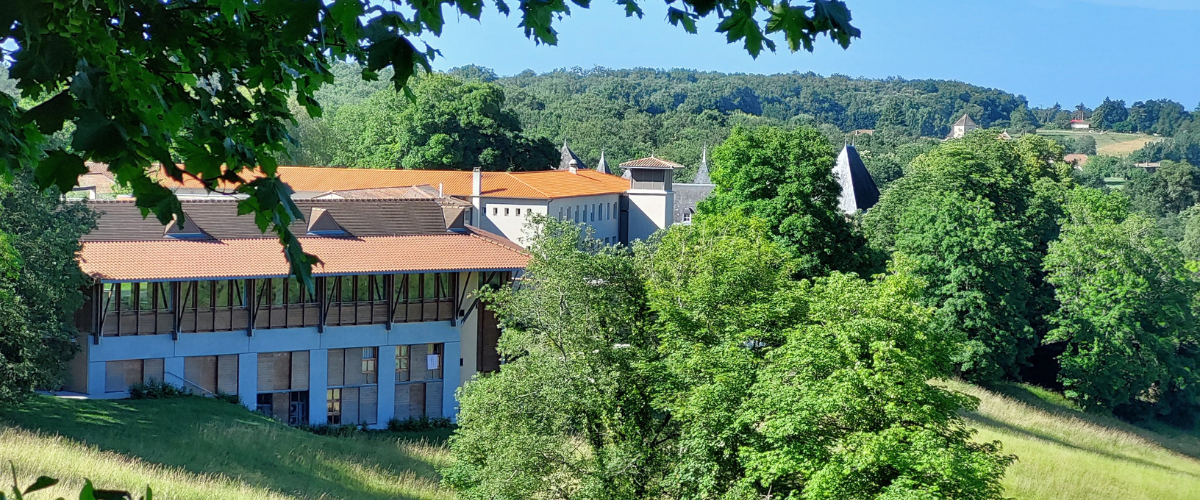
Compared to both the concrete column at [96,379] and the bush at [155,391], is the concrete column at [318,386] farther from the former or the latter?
the concrete column at [96,379]

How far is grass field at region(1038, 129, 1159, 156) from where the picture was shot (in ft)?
495

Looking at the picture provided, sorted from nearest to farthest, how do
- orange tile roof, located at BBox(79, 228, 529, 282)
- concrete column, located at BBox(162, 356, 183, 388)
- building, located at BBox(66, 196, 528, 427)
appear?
1. orange tile roof, located at BBox(79, 228, 529, 282)
2. building, located at BBox(66, 196, 528, 427)
3. concrete column, located at BBox(162, 356, 183, 388)

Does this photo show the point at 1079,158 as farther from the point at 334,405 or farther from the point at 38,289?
the point at 38,289

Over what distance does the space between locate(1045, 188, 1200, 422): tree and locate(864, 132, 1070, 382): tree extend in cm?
157

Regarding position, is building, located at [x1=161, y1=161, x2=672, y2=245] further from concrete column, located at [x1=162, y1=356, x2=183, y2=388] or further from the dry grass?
the dry grass

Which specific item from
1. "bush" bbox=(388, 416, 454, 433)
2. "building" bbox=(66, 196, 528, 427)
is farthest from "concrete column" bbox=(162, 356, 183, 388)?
"bush" bbox=(388, 416, 454, 433)

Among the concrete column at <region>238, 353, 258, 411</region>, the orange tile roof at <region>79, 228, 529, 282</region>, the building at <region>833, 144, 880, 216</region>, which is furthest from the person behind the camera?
the building at <region>833, 144, 880, 216</region>

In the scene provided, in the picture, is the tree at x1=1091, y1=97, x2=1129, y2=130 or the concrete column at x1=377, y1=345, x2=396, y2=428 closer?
the concrete column at x1=377, y1=345, x2=396, y2=428

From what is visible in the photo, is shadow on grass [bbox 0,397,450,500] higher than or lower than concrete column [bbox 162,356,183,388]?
lower

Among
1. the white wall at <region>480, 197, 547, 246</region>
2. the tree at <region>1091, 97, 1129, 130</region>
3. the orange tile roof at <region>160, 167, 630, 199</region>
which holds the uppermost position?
the tree at <region>1091, 97, 1129, 130</region>

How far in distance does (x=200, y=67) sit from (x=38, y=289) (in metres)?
21.4

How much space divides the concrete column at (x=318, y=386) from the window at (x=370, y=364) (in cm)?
111

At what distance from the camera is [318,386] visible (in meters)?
30.8

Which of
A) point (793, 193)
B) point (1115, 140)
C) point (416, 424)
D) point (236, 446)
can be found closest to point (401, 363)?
point (416, 424)
